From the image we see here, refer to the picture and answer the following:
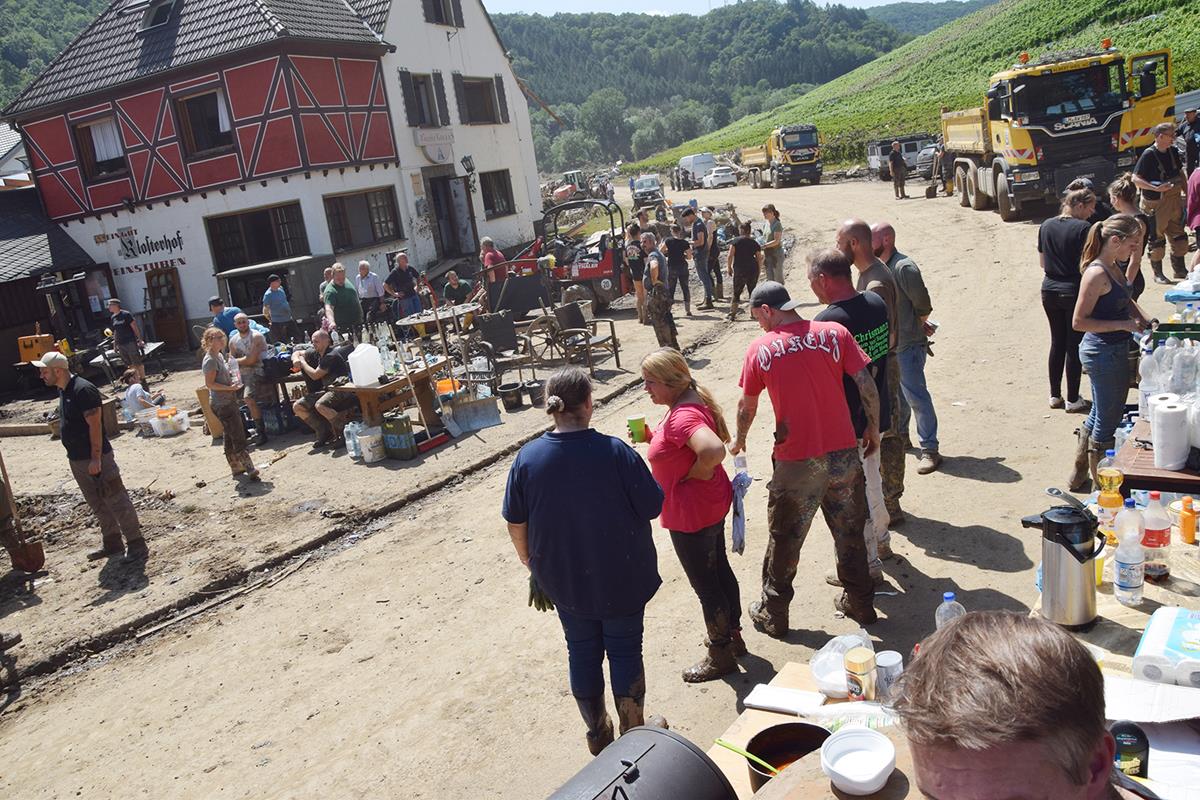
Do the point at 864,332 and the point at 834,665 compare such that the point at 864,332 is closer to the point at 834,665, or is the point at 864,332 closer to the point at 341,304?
the point at 834,665

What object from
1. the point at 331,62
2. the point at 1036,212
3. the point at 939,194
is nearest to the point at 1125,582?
the point at 1036,212

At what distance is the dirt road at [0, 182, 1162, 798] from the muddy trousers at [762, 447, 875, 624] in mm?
388

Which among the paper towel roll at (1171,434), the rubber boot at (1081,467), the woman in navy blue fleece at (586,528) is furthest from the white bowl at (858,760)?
the rubber boot at (1081,467)

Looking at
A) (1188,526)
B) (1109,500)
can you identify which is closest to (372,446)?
(1109,500)

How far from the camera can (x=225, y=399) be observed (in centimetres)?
955

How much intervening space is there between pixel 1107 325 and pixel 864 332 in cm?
176

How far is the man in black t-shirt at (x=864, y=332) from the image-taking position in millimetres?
4832

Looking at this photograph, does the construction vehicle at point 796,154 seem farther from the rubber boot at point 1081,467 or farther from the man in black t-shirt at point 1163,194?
the rubber boot at point 1081,467

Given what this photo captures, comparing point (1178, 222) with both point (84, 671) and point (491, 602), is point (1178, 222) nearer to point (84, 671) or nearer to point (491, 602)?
point (491, 602)

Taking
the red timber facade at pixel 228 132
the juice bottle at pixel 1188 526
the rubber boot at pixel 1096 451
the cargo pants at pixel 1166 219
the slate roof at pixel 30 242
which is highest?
the red timber facade at pixel 228 132

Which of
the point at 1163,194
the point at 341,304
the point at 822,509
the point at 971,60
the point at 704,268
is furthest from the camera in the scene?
the point at 971,60

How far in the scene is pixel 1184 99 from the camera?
18.2m

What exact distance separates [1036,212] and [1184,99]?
150 inches

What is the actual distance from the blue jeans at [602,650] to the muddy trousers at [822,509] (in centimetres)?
111
